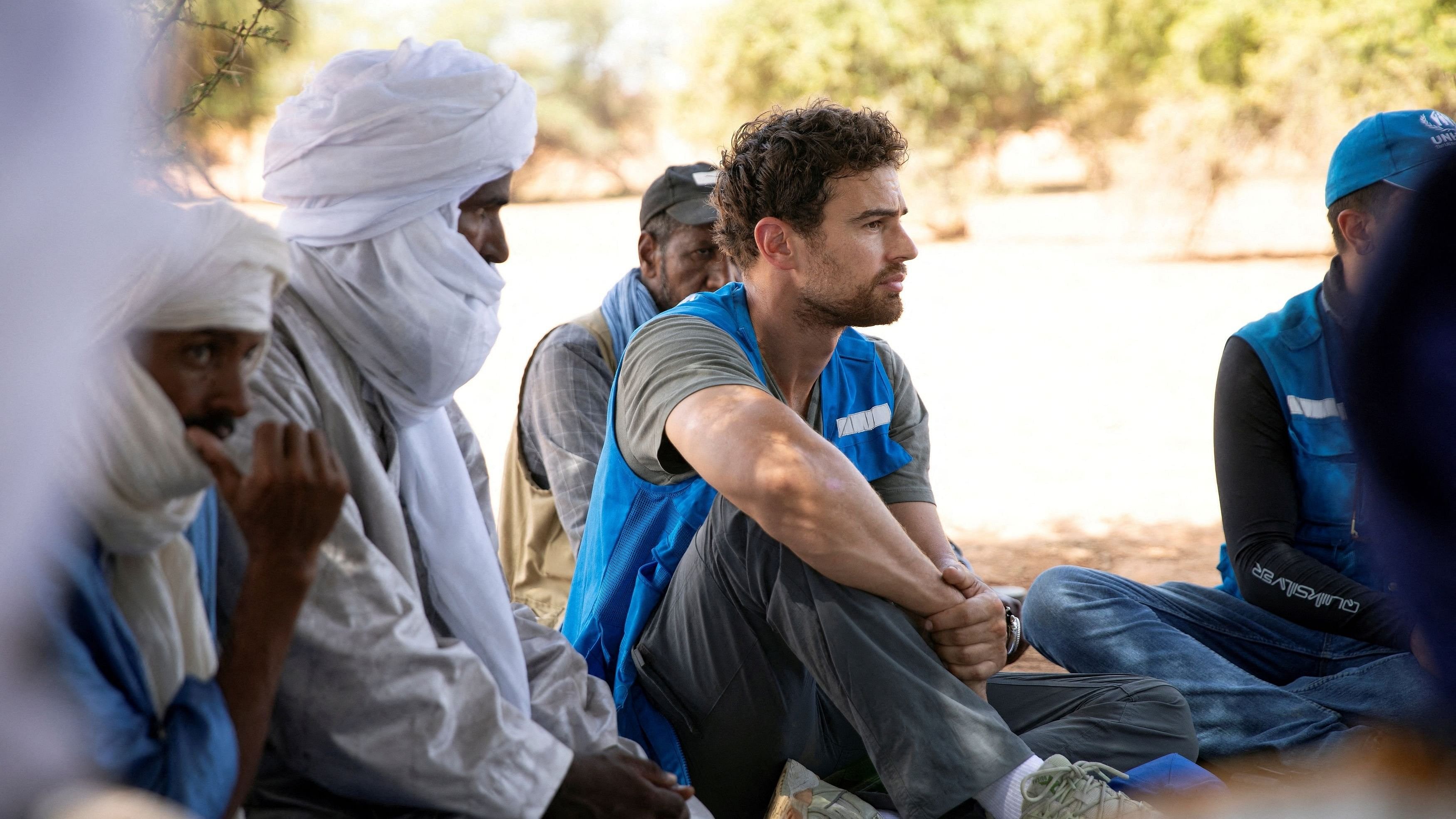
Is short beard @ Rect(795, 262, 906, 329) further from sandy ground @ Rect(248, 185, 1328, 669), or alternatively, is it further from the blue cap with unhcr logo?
sandy ground @ Rect(248, 185, 1328, 669)

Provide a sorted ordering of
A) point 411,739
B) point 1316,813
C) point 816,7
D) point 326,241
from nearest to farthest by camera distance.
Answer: point 1316,813 < point 411,739 < point 326,241 < point 816,7

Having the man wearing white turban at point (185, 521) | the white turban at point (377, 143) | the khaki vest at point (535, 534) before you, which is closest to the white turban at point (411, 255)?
the white turban at point (377, 143)

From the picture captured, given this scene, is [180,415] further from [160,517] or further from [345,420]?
[345,420]

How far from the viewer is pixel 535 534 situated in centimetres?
395

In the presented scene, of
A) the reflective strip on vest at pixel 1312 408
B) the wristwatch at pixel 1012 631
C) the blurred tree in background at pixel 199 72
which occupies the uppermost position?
the blurred tree in background at pixel 199 72

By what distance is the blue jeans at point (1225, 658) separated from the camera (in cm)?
313

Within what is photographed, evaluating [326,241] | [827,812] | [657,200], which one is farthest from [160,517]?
[657,200]

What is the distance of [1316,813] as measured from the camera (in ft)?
3.92

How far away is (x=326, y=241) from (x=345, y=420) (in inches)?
13.8

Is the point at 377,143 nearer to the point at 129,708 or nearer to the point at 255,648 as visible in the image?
the point at 255,648

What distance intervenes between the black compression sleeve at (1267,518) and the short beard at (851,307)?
948mm

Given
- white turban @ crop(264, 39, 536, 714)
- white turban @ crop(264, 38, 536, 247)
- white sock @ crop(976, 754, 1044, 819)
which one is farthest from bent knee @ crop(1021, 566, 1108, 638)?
white turban @ crop(264, 38, 536, 247)

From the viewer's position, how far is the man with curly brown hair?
2.47 meters

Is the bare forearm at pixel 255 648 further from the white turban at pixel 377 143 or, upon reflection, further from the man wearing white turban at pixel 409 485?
the white turban at pixel 377 143
